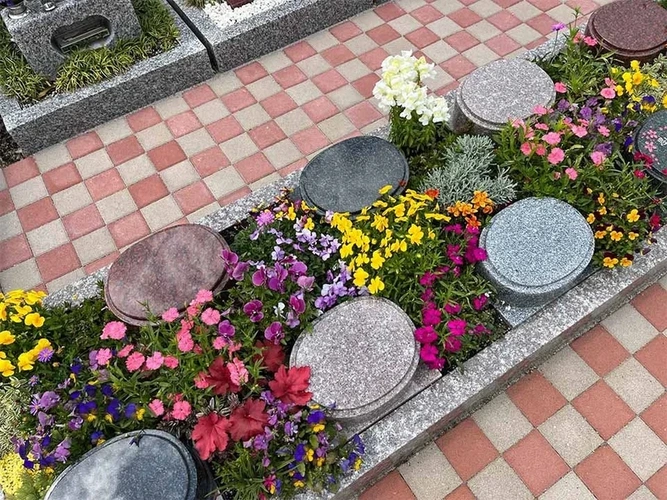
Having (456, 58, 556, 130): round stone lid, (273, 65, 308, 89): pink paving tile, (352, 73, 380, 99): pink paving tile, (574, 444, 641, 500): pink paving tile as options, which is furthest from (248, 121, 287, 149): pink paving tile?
(574, 444, 641, 500): pink paving tile

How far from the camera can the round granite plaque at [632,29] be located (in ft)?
11.9

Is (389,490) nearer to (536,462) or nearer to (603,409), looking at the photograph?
(536,462)

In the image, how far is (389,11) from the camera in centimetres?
511

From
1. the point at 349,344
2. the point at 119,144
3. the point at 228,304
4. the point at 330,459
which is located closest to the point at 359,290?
the point at 349,344

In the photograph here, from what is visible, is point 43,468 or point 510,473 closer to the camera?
point 43,468

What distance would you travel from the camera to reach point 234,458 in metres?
2.49

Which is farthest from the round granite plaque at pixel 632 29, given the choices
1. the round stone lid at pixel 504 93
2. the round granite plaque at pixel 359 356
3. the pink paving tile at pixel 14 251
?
the pink paving tile at pixel 14 251

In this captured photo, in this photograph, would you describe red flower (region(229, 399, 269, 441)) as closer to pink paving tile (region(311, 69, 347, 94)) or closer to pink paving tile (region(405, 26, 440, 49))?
→ pink paving tile (region(311, 69, 347, 94))

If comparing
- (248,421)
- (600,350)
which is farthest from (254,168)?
(600,350)

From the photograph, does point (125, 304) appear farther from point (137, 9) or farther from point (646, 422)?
point (137, 9)

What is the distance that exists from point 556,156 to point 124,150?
316cm

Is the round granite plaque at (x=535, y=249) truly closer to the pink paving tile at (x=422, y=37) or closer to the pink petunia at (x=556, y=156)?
the pink petunia at (x=556, y=156)

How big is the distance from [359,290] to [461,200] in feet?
2.65

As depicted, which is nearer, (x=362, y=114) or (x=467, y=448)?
(x=467, y=448)
